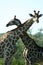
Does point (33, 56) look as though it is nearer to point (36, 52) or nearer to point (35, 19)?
point (36, 52)

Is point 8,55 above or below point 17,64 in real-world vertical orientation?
above

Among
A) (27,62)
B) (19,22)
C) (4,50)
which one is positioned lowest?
(27,62)

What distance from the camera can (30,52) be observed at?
13.9 m

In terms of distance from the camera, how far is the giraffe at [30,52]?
1386 cm

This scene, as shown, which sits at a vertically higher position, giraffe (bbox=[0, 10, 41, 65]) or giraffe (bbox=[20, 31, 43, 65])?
giraffe (bbox=[0, 10, 41, 65])

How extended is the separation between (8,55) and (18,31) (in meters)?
1.20

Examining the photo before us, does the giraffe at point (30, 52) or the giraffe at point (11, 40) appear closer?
the giraffe at point (11, 40)

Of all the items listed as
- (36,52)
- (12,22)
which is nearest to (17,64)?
(36,52)

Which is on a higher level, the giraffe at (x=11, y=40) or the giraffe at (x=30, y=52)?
the giraffe at (x=11, y=40)

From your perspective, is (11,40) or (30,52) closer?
(11,40)

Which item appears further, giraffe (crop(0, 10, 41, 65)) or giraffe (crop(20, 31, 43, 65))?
giraffe (crop(20, 31, 43, 65))

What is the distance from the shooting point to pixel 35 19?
1337cm

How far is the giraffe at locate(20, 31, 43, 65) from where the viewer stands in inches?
546

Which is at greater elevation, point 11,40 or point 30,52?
point 11,40
